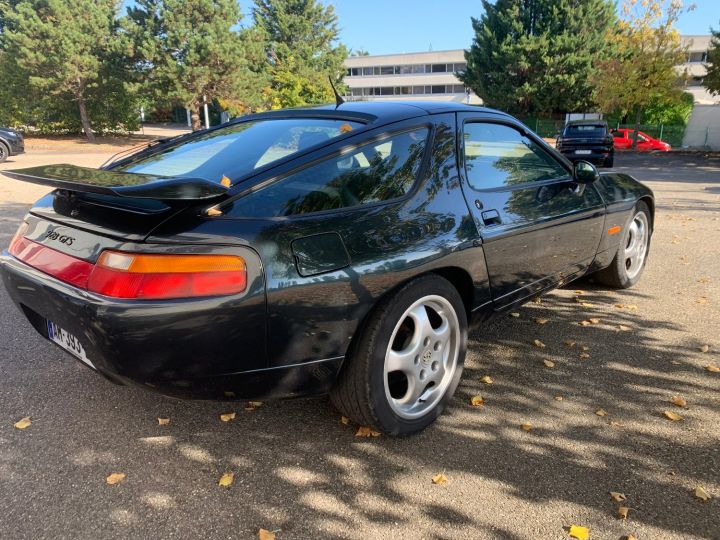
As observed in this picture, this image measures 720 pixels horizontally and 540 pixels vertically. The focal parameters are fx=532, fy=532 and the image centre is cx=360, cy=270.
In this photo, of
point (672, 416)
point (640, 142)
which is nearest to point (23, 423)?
point (672, 416)

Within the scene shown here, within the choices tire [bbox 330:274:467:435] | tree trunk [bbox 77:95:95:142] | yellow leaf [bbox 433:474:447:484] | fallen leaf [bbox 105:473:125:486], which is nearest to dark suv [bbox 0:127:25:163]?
fallen leaf [bbox 105:473:125:486]

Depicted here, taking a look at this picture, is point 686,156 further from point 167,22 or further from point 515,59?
point 167,22

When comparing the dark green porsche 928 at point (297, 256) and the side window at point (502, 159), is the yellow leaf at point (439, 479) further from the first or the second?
the side window at point (502, 159)

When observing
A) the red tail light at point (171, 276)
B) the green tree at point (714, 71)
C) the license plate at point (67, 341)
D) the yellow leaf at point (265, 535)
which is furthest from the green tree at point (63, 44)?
the yellow leaf at point (265, 535)

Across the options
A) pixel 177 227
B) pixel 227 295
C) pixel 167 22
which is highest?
pixel 167 22

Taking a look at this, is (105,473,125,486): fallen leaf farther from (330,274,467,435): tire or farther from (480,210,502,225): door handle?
(480,210,502,225): door handle

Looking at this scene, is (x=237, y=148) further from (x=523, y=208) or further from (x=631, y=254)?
(x=631, y=254)

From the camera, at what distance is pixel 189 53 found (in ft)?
96.8

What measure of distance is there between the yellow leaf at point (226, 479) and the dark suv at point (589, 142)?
16.8 m

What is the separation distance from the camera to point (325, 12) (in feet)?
172

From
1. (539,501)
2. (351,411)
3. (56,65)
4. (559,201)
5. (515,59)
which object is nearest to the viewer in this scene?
(539,501)

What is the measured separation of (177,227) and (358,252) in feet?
2.36

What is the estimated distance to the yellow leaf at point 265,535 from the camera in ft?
6.36

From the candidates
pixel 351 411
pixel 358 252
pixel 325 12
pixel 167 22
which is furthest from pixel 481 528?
pixel 325 12
